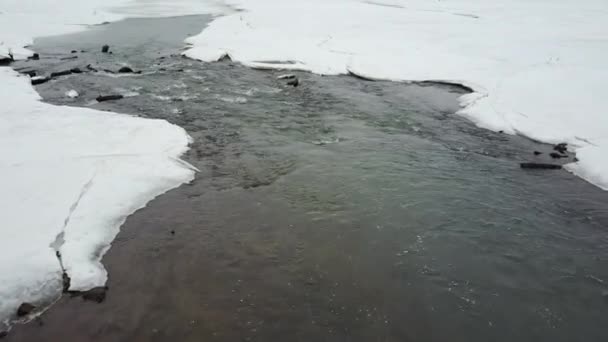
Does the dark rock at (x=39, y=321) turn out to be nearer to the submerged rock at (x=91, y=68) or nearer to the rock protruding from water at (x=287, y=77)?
the rock protruding from water at (x=287, y=77)

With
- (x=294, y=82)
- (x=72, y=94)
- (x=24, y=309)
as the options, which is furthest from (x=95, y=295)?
(x=294, y=82)

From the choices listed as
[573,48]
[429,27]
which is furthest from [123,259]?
[429,27]

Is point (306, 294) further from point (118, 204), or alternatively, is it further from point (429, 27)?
point (429, 27)

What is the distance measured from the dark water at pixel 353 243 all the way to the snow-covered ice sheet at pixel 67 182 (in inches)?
16.1

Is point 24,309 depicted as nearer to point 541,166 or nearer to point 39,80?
point 541,166

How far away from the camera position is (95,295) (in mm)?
5277

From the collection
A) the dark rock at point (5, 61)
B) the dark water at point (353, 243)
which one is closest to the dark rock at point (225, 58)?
the dark water at point (353, 243)

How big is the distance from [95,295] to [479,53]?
18.6m

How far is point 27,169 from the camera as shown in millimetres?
7840

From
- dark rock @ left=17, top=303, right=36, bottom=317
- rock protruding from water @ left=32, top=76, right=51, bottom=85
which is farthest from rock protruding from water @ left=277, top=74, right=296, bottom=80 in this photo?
dark rock @ left=17, top=303, right=36, bottom=317

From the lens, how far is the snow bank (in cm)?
1130

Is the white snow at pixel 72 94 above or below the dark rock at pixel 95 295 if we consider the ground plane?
above

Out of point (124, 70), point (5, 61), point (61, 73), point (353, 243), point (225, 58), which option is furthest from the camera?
point (225, 58)

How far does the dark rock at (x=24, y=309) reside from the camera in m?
4.93
